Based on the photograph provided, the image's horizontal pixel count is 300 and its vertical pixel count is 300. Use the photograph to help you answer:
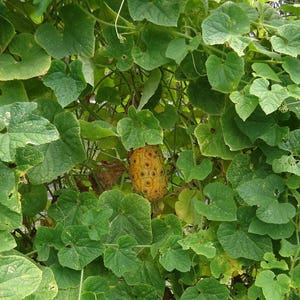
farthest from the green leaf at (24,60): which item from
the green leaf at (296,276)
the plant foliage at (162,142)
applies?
the green leaf at (296,276)

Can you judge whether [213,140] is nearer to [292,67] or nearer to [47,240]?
[292,67]

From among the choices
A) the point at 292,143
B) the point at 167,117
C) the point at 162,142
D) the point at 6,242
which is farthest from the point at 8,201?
the point at 292,143

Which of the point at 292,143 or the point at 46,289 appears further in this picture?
the point at 292,143

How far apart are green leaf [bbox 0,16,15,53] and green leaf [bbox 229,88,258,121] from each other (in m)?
0.38

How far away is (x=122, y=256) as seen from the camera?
33.7 inches

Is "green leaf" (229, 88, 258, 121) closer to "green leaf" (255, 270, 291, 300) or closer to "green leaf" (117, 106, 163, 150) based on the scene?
"green leaf" (117, 106, 163, 150)

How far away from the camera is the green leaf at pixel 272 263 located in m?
0.88

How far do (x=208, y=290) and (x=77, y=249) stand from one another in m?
0.24

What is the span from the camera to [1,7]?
891mm

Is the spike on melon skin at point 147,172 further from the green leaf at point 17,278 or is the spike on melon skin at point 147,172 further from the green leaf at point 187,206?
the green leaf at point 17,278

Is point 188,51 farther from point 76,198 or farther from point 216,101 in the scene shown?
point 76,198

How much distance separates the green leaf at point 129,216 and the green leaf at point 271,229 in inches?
7.0

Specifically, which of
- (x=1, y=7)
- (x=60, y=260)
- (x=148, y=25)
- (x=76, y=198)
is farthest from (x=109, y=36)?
(x=60, y=260)

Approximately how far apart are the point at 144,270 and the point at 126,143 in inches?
8.8
